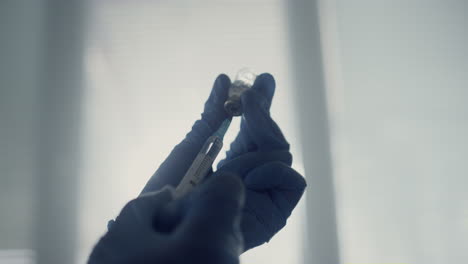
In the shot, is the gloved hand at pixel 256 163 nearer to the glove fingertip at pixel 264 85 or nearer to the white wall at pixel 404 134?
the glove fingertip at pixel 264 85

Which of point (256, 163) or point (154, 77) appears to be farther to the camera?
point (154, 77)

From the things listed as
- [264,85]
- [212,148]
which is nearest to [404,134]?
[264,85]

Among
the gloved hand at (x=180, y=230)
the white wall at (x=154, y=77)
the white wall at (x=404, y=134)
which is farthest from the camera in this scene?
the white wall at (x=154, y=77)

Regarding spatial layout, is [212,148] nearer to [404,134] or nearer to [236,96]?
[236,96]

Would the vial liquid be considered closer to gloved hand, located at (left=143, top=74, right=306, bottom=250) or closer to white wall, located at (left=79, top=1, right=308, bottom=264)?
gloved hand, located at (left=143, top=74, right=306, bottom=250)

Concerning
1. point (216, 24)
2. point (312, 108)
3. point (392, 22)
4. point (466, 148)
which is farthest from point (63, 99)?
point (466, 148)

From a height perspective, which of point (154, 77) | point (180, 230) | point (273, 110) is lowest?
point (180, 230)

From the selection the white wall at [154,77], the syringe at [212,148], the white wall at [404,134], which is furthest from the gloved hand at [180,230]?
the white wall at [404,134]

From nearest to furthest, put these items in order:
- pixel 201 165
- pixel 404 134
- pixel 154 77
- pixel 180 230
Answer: pixel 180 230 → pixel 201 165 → pixel 404 134 → pixel 154 77
